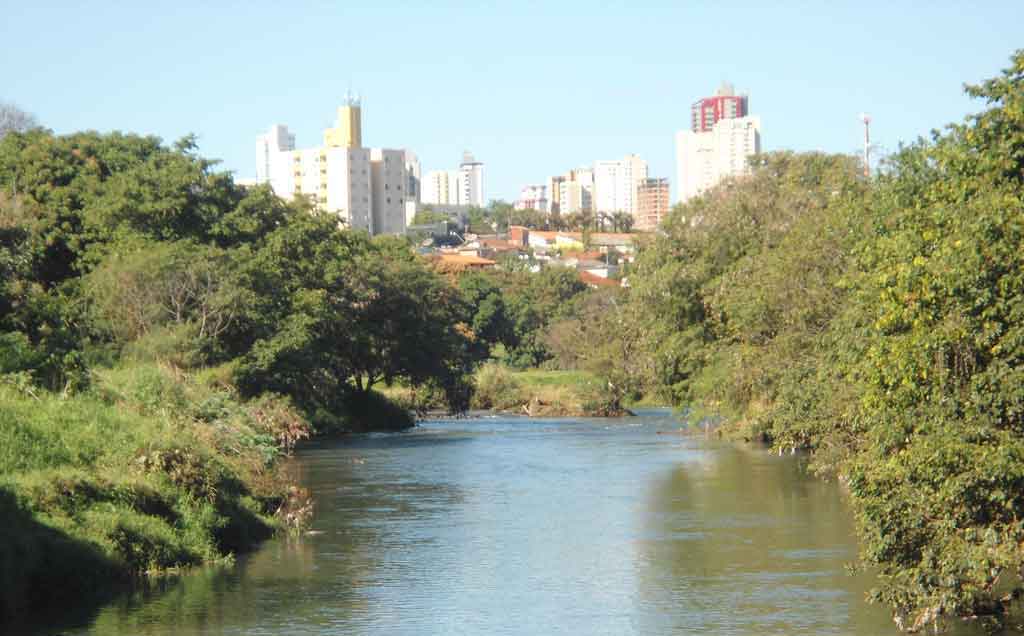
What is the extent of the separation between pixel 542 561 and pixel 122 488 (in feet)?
24.5

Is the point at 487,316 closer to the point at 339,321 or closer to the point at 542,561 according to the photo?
the point at 339,321

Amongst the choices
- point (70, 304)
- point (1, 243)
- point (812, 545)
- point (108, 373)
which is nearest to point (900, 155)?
point (812, 545)

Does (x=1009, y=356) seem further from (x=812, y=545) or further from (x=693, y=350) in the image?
(x=693, y=350)

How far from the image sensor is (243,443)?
1128 inches

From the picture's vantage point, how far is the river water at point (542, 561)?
2023 centimetres

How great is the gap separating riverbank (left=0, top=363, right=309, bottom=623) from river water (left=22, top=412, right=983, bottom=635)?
688mm

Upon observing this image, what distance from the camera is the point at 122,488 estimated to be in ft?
73.7

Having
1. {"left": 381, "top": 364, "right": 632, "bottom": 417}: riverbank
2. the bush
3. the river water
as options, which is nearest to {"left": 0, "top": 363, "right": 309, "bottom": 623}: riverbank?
the river water

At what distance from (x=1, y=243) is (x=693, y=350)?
22.4m

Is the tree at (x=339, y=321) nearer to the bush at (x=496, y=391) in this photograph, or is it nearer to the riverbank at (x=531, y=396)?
the riverbank at (x=531, y=396)

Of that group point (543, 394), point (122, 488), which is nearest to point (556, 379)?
point (543, 394)

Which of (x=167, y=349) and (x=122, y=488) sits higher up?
(x=167, y=349)

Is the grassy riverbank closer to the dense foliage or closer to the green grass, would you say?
the green grass

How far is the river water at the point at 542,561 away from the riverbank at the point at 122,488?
2.26ft
